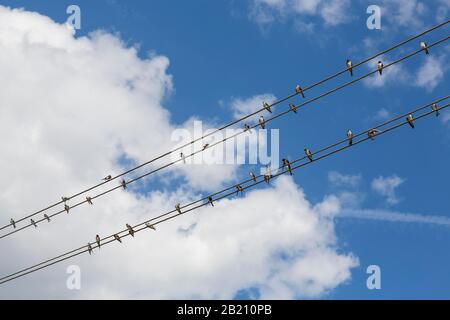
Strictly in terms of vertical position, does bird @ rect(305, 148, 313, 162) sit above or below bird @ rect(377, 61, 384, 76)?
below

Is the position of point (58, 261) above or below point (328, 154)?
below

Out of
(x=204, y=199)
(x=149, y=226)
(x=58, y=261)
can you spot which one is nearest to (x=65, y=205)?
(x=58, y=261)

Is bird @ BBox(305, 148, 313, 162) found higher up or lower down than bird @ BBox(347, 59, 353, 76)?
lower down

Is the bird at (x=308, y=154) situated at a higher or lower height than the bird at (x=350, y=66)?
lower

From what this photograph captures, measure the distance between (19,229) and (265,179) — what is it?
12.3 meters

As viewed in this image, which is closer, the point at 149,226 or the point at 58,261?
the point at 149,226

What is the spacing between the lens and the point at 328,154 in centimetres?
1961

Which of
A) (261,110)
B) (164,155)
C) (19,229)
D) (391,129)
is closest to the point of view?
(391,129)

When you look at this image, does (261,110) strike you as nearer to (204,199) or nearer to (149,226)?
(204,199)

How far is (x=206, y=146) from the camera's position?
22438mm

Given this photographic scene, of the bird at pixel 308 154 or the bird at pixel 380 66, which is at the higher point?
the bird at pixel 380 66
